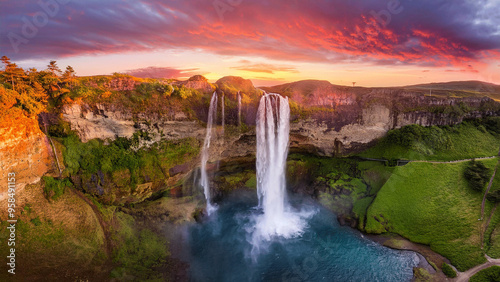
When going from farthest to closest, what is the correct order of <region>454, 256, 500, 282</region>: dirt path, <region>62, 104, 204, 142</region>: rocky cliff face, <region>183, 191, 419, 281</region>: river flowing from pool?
1. <region>62, 104, 204, 142</region>: rocky cliff face
2. <region>183, 191, 419, 281</region>: river flowing from pool
3. <region>454, 256, 500, 282</region>: dirt path

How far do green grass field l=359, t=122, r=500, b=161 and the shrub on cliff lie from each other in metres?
4.09

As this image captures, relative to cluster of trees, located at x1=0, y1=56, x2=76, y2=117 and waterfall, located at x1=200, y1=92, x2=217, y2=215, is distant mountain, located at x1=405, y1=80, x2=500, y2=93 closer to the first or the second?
waterfall, located at x1=200, y1=92, x2=217, y2=215

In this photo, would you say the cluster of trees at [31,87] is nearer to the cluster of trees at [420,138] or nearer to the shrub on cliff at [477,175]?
the cluster of trees at [420,138]

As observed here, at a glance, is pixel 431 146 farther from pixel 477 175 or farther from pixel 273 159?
pixel 273 159

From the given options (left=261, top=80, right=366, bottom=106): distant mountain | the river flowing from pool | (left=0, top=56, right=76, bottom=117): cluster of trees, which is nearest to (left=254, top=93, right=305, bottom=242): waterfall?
the river flowing from pool

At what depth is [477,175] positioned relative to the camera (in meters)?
27.1

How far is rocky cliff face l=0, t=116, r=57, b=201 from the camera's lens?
57.0 ft

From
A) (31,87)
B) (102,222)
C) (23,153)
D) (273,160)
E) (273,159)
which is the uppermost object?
(31,87)

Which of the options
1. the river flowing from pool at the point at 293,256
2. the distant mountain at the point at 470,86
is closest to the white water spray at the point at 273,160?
the river flowing from pool at the point at 293,256

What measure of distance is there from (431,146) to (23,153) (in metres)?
46.6

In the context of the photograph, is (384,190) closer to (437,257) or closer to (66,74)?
(437,257)

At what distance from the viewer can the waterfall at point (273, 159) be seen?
92.9 ft

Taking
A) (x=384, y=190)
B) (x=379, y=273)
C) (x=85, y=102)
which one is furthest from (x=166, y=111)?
(x=384, y=190)

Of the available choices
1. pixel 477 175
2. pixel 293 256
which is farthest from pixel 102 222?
pixel 477 175
